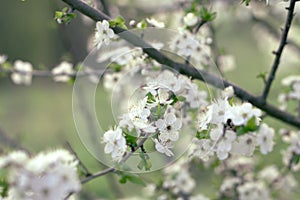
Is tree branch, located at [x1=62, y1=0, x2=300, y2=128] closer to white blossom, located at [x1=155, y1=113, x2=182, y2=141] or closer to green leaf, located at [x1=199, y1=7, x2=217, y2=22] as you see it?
green leaf, located at [x1=199, y1=7, x2=217, y2=22]

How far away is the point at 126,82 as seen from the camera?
1.73 metres

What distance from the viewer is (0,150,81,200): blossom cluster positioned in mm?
823

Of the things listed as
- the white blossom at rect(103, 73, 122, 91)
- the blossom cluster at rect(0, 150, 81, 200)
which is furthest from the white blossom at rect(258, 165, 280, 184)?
the blossom cluster at rect(0, 150, 81, 200)

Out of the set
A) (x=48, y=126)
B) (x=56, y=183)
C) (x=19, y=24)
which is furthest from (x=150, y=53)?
(x=19, y=24)

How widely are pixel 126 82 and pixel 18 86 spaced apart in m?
8.90

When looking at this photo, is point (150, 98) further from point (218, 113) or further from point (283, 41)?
point (283, 41)

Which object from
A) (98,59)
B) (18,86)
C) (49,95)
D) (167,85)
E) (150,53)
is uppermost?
(18,86)

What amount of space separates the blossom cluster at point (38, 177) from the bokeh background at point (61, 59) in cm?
65

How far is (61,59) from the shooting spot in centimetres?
530

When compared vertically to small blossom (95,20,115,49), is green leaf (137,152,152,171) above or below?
below

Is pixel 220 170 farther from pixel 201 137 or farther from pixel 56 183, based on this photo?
pixel 56 183

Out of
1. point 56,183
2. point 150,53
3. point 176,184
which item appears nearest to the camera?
point 56,183

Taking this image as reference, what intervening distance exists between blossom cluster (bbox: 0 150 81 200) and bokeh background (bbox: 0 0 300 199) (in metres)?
0.65

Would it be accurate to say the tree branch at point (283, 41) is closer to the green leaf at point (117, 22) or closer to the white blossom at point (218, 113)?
the white blossom at point (218, 113)
